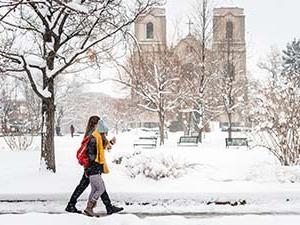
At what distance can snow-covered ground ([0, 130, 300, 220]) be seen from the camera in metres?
10.4

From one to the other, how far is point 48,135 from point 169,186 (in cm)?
383

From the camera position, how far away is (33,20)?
14.8 metres

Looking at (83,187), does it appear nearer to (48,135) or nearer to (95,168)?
(95,168)

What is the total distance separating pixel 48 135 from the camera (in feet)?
44.0

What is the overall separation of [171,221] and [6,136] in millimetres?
16466

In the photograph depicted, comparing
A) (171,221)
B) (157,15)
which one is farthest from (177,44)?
(171,221)

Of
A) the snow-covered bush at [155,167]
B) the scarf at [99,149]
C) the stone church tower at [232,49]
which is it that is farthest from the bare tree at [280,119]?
the stone church tower at [232,49]

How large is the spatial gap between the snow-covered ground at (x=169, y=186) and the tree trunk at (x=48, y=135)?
0.33 meters

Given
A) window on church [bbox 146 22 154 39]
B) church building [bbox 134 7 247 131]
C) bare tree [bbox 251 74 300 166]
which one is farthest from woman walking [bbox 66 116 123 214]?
window on church [bbox 146 22 154 39]

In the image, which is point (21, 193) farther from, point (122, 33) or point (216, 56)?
point (216, 56)

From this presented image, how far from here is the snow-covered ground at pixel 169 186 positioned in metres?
10.4

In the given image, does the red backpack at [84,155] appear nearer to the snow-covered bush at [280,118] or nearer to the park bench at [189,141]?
the snow-covered bush at [280,118]

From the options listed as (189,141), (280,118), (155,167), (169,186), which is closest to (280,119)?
(280,118)

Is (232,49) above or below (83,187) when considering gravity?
above
